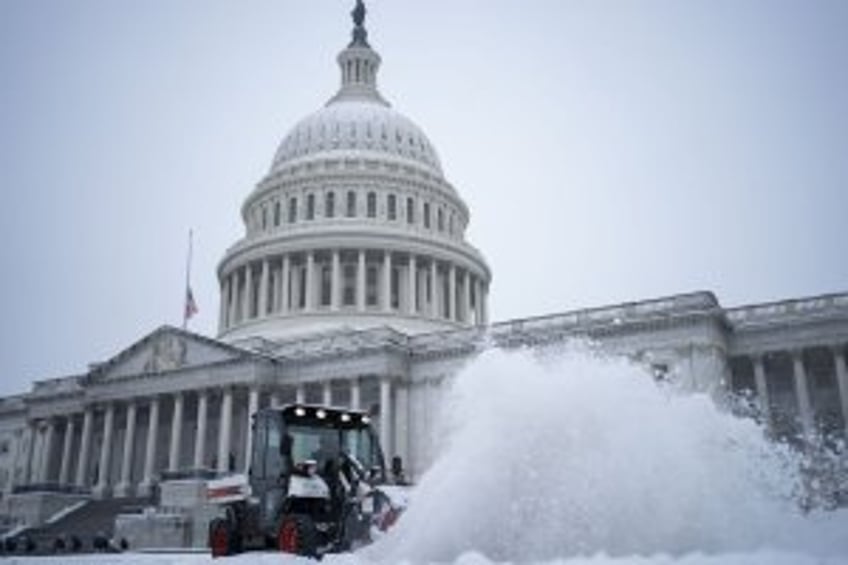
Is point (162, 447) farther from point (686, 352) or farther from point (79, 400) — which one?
point (686, 352)

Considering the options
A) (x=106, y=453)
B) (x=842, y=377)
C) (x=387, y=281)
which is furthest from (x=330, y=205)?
(x=842, y=377)

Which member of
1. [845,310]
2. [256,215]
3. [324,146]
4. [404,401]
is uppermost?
[324,146]

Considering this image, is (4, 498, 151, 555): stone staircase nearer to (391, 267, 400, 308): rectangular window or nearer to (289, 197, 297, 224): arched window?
(391, 267, 400, 308): rectangular window

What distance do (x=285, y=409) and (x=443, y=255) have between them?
56489 mm

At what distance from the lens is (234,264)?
253 feet

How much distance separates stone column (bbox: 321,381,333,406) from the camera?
191 ft

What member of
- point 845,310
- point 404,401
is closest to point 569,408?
point 845,310

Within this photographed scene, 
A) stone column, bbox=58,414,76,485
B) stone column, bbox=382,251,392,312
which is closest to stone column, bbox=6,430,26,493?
stone column, bbox=58,414,76,485

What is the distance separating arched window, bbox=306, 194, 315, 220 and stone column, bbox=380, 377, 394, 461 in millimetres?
25563

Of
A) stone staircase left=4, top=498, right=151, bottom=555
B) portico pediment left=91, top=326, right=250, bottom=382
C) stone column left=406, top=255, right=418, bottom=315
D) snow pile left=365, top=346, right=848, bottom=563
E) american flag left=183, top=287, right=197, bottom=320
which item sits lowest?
stone staircase left=4, top=498, right=151, bottom=555

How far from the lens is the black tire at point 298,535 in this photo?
16734mm

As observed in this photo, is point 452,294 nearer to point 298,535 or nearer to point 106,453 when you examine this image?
point 106,453

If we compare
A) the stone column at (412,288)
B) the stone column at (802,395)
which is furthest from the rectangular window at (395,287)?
the stone column at (802,395)

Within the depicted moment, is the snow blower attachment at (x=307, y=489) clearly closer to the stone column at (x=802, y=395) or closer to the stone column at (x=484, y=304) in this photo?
the stone column at (x=802, y=395)
